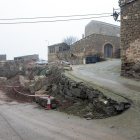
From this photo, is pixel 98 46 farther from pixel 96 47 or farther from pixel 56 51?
pixel 56 51

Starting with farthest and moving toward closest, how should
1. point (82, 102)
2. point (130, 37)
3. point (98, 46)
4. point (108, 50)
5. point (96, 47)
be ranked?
point (108, 50), point (98, 46), point (96, 47), point (130, 37), point (82, 102)

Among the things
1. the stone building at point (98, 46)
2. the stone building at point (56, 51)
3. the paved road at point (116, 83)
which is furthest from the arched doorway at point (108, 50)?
the paved road at point (116, 83)

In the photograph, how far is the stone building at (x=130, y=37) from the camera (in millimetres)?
8992

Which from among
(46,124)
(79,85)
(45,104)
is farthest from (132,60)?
(46,124)

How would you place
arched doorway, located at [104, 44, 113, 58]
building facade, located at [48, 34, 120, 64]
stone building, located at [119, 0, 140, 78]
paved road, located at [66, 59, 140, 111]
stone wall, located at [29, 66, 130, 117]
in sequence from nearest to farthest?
stone wall, located at [29, 66, 130, 117] → paved road, located at [66, 59, 140, 111] → stone building, located at [119, 0, 140, 78] → building facade, located at [48, 34, 120, 64] → arched doorway, located at [104, 44, 113, 58]

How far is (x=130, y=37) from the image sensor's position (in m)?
9.40

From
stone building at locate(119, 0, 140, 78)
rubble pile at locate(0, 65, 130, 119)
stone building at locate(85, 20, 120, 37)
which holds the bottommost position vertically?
rubble pile at locate(0, 65, 130, 119)

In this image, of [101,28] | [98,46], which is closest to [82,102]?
[98,46]

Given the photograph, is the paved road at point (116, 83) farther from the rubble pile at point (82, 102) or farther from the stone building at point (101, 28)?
the stone building at point (101, 28)

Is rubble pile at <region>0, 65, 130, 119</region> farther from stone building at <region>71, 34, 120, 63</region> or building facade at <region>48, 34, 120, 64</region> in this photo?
stone building at <region>71, 34, 120, 63</region>

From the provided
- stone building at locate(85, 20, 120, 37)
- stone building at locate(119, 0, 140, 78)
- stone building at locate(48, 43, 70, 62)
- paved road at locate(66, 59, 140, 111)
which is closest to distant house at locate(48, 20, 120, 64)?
stone building at locate(48, 43, 70, 62)

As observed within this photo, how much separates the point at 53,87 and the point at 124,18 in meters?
6.32

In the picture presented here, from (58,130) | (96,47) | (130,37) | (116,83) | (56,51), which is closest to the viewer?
(58,130)

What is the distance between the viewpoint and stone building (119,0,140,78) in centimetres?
899
